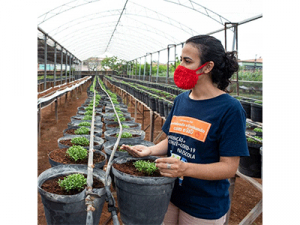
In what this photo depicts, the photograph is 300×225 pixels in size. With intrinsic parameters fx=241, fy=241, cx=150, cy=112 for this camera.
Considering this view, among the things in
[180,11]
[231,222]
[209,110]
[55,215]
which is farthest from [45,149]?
[180,11]

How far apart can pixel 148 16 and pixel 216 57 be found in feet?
47.9

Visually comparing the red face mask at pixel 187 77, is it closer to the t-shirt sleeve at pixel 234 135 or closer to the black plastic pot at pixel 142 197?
the t-shirt sleeve at pixel 234 135

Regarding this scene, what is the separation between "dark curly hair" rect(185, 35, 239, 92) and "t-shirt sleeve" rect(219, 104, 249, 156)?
252 millimetres

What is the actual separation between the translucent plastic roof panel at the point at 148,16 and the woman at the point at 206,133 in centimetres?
763

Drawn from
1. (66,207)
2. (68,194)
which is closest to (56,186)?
(68,194)

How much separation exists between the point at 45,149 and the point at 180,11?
9.80 metres

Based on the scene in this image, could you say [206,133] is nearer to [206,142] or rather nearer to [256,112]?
[206,142]

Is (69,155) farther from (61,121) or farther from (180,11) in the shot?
(180,11)

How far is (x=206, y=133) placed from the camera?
1.42 m

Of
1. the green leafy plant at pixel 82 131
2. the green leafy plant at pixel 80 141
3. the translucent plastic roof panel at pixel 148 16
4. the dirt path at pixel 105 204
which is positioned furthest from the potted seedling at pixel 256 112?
the translucent plastic roof panel at pixel 148 16

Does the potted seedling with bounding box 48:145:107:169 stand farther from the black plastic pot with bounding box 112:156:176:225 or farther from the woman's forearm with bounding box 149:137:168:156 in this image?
the black plastic pot with bounding box 112:156:176:225

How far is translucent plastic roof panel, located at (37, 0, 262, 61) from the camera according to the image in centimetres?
986

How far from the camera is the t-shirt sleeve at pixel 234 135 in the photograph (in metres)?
1.33

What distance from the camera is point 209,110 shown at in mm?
1446
